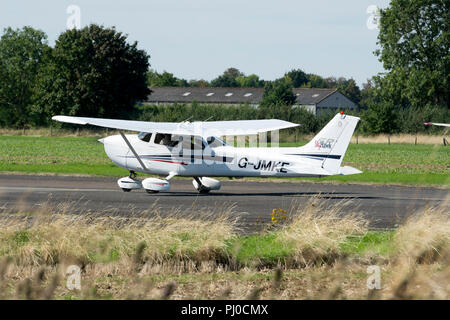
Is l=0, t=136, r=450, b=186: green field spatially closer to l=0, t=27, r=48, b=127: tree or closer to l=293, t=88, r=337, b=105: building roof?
l=0, t=27, r=48, b=127: tree

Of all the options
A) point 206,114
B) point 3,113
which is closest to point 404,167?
point 206,114

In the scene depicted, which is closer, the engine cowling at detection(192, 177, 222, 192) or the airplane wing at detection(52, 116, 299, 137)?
the airplane wing at detection(52, 116, 299, 137)

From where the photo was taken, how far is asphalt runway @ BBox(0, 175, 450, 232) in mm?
17281

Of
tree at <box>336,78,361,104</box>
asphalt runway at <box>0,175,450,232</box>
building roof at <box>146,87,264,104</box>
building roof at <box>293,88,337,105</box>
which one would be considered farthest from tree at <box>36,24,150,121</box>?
tree at <box>336,78,361,104</box>

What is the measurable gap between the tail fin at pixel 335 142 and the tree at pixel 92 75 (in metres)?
57.2

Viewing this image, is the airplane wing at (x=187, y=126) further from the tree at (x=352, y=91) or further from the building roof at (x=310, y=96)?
the tree at (x=352, y=91)

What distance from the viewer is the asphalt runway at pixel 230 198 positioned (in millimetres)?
17281

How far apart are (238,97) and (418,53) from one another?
52667 mm

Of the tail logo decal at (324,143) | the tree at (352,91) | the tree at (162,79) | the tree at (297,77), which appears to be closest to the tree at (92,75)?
the tail logo decal at (324,143)

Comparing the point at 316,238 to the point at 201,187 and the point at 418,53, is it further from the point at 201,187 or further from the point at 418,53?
the point at 418,53

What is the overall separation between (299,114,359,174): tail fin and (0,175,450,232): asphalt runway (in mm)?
1144

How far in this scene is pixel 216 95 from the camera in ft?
424
